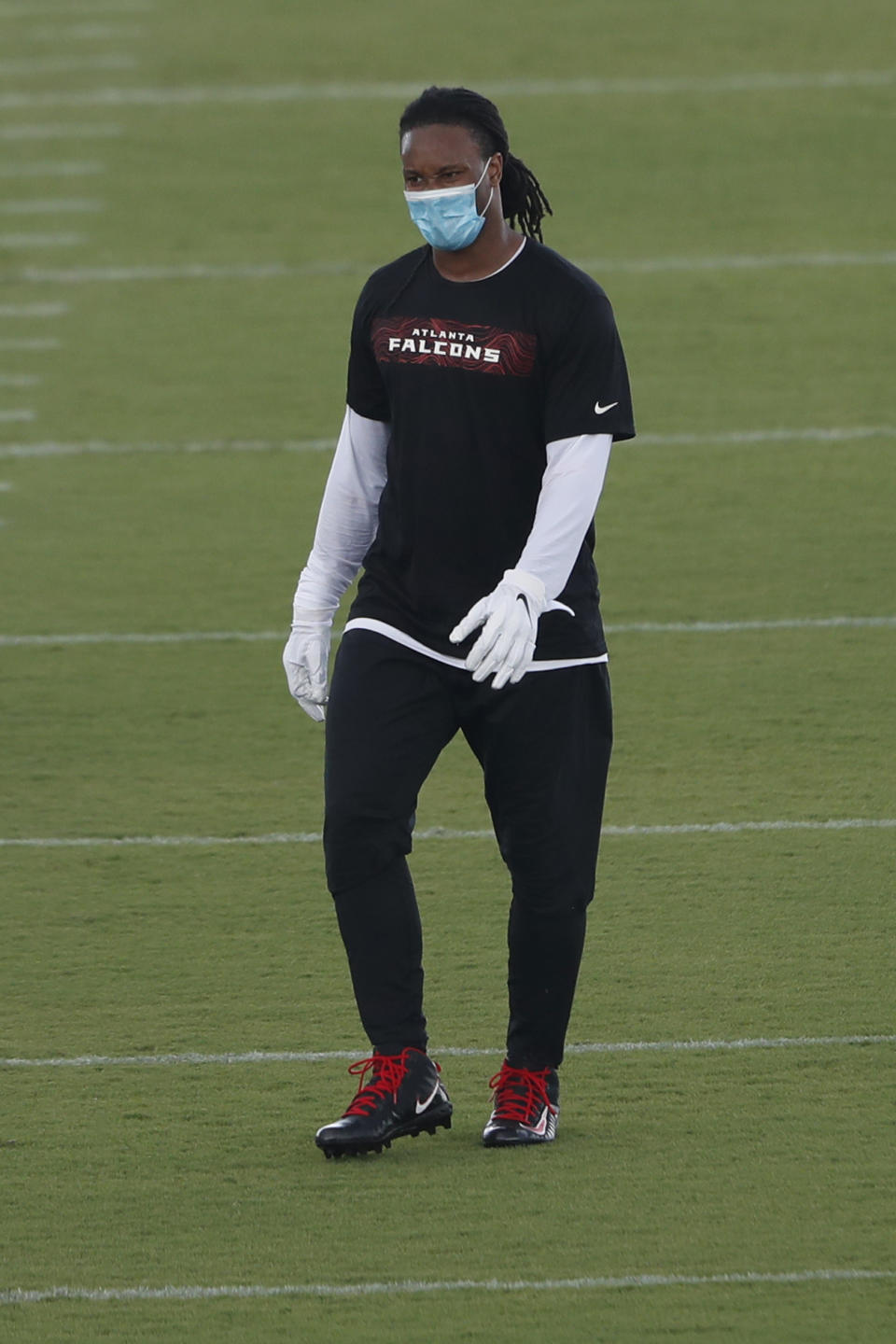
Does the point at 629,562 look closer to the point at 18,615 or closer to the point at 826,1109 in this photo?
the point at 18,615

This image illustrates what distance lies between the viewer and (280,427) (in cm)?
911

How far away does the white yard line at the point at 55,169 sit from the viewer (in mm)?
12656

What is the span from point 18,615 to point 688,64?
7438 millimetres

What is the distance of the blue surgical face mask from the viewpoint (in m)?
3.59

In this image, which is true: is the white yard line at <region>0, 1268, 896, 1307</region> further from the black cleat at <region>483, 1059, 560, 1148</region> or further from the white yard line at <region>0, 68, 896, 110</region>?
the white yard line at <region>0, 68, 896, 110</region>

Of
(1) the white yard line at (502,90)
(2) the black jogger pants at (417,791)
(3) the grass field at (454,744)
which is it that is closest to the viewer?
(3) the grass field at (454,744)

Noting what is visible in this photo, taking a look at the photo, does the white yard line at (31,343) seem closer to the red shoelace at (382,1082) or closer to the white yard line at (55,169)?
the white yard line at (55,169)

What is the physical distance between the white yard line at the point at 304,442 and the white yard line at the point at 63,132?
460cm

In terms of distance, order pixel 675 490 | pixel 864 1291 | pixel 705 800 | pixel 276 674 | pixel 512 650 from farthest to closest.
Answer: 1. pixel 675 490
2. pixel 276 674
3. pixel 705 800
4. pixel 512 650
5. pixel 864 1291

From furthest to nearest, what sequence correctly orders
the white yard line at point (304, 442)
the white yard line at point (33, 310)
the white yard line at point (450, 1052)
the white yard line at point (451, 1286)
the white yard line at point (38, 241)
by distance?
the white yard line at point (38, 241) → the white yard line at point (33, 310) → the white yard line at point (304, 442) → the white yard line at point (450, 1052) → the white yard line at point (451, 1286)

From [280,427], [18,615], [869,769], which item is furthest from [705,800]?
[280,427]

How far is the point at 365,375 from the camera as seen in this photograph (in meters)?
3.78

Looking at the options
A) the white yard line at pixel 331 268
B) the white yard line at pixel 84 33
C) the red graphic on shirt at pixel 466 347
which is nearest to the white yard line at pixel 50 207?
the white yard line at pixel 331 268

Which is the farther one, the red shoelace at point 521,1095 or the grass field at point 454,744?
the red shoelace at point 521,1095
